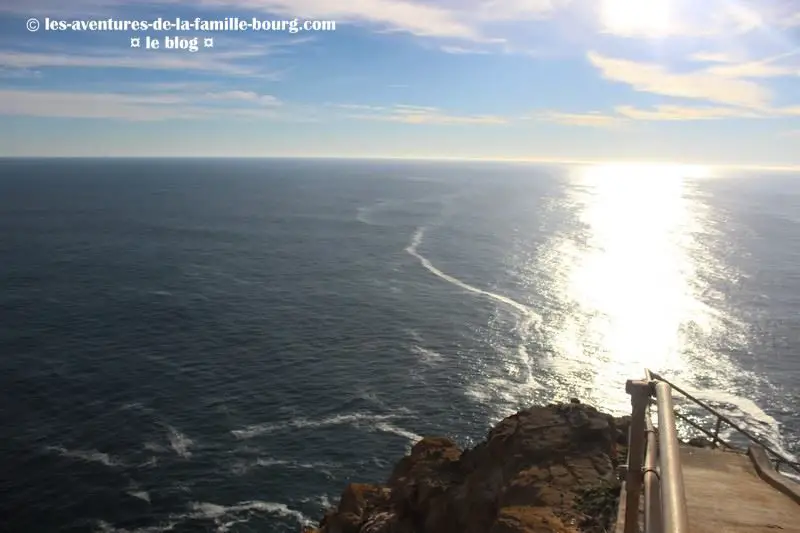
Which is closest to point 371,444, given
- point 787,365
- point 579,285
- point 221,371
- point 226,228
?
point 221,371

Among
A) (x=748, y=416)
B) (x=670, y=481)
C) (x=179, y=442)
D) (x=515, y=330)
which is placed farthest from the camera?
(x=515, y=330)

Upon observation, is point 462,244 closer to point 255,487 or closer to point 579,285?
point 579,285

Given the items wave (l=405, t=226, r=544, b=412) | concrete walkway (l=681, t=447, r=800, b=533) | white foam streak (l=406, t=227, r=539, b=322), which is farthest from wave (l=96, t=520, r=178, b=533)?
white foam streak (l=406, t=227, r=539, b=322)

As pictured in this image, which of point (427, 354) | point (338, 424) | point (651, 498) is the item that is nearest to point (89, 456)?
point (338, 424)

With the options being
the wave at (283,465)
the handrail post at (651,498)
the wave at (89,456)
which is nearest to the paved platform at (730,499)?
the handrail post at (651,498)

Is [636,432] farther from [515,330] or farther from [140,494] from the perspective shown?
[515,330]

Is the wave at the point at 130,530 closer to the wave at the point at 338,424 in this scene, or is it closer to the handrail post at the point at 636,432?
the wave at the point at 338,424

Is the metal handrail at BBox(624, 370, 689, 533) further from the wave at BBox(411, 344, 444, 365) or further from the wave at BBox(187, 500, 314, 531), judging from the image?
the wave at BBox(411, 344, 444, 365)
